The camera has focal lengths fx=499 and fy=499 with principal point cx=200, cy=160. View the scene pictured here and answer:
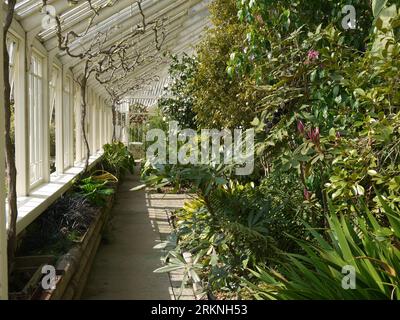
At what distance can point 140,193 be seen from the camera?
11.6m

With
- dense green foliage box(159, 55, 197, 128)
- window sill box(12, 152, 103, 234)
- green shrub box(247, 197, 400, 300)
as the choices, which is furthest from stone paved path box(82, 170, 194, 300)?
dense green foliage box(159, 55, 197, 128)

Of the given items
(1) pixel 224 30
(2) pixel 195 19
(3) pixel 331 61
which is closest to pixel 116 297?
(3) pixel 331 61

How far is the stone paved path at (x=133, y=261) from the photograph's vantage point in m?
4.57

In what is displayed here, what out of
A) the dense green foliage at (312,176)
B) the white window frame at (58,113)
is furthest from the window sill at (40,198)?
the dense green foliage at (312,176)

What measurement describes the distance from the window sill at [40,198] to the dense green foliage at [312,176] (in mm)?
1415

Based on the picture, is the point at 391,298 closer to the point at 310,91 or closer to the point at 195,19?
the point at 310,91

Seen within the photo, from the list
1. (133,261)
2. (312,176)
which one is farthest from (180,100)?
(312,176)

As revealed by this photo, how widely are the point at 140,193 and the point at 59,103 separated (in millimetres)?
4393

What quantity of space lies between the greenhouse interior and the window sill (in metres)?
0.03

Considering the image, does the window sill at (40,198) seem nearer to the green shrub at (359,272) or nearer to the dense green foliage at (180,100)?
the green shrub at (359,272)

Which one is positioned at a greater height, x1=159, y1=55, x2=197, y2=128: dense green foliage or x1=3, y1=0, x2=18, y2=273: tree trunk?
x1=159, y1=55, x2=197, y2=128: dense green foliage

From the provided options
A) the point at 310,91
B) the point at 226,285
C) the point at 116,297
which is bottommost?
the point at 116,297

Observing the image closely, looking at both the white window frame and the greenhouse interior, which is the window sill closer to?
the greenhouse interior

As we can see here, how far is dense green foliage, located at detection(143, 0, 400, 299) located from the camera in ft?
7.79
